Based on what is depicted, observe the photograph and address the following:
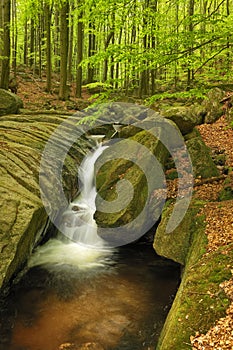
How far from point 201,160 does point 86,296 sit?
4973 millimetres

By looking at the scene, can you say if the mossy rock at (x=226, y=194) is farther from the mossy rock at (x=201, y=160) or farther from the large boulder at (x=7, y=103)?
the large boulder at (x=7, y=103)

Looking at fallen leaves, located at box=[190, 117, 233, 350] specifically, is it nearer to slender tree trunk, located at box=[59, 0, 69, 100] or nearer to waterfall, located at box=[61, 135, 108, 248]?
waterfall, located at box=[61, 135, 108, 248]

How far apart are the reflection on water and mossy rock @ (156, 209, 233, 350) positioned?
134 centimetres

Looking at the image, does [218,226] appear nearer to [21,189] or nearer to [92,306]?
[92,306]

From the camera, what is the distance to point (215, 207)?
685cm

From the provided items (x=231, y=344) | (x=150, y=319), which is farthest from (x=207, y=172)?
(x=231, y=344)

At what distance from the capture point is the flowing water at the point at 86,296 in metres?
5.25

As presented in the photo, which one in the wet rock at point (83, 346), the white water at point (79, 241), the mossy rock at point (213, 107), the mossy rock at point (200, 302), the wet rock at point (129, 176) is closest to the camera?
the mossy rock at point (200, 302)

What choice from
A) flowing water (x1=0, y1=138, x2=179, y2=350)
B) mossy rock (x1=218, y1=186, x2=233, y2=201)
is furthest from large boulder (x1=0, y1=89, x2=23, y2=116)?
mossy rock (x1=218, y1=186, x2=233, y2=201)

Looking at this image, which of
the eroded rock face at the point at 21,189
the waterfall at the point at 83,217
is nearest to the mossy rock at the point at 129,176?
the waterfall at the point at 83,217

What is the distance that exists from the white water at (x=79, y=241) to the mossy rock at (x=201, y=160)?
133 inches

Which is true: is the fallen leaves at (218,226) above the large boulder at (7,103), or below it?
below

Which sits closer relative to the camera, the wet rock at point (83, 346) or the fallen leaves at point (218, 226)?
the fallen leaves at point (218, 226)

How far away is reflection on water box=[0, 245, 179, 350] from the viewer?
17.1 ft
